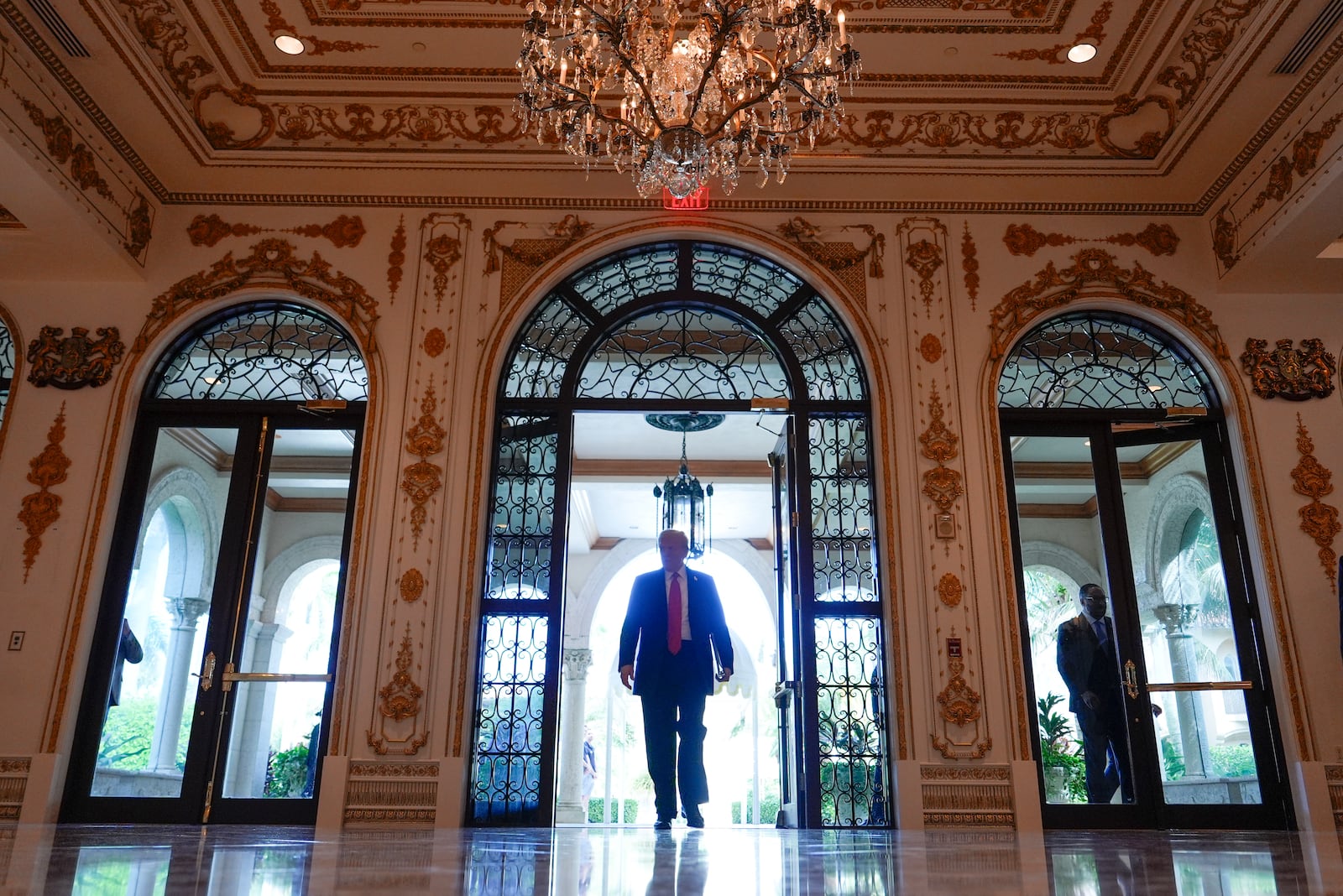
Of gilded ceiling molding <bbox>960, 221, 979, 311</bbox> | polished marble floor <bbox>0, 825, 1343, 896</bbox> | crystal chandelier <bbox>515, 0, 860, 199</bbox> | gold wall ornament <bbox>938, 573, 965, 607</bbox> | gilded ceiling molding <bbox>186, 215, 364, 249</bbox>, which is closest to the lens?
polished marble floor <bbox>0, 825, 1343, 896</bbox>

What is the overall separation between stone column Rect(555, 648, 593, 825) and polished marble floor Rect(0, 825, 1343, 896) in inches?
437

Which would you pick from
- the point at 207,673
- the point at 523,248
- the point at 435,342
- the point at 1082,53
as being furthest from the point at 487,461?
the point at 1082,53

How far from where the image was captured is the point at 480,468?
253 inches

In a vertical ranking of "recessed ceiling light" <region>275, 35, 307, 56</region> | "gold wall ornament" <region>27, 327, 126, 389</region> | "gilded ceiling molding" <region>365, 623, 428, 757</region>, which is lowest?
"gilded ceiling molding" <region>365, 623, 428, 757</region>

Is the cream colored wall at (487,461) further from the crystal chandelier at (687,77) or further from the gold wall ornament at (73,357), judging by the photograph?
the crystal chandelier at (687,77)

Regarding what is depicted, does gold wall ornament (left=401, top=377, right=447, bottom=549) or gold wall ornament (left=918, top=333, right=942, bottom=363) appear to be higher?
gold wall ornament (left=918, top=333, right=942, bottom=363)

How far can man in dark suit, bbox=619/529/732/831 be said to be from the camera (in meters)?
5.62

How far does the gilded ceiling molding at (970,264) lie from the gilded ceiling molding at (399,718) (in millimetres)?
4343

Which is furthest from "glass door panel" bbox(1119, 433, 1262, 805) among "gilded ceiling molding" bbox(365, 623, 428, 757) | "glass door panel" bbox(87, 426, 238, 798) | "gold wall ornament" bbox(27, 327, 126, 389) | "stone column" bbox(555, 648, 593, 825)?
"stone column" bbox(555, 648, 593, 825)

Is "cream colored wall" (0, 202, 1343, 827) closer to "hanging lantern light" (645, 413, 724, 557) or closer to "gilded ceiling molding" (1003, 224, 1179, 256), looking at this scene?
"gilded ceiling molding" (1003, 224, 1179, 256)

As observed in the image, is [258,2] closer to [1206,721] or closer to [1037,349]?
[1037,349]

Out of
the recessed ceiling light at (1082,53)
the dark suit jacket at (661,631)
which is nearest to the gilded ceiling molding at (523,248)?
the dark suit jacket at (661,631)

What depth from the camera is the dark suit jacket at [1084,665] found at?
6.17 metres

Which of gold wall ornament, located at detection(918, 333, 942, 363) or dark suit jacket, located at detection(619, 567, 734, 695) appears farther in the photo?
gold wall ornament, located at detection(918, 333, 942, 363)
